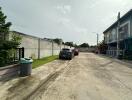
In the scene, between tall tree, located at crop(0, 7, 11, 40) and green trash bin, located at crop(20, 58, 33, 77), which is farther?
tall tree, located at crop(0, 7, 11, 40)

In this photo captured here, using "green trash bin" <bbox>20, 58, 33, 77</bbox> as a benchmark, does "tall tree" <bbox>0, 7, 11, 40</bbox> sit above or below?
above

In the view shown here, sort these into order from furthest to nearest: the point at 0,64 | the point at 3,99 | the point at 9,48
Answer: the point at 9,48, the point at 0,64, the point at 3,99

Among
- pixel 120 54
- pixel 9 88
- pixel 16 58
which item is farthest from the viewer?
pixel 120 54

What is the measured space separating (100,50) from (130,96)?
62.2 meters

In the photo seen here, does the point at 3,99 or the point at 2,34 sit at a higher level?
the point at 2,34

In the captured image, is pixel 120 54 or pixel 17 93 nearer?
pixel 17 93

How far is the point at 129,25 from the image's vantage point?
37.2 m

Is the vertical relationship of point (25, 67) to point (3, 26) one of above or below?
below

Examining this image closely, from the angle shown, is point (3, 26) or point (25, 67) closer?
point (25, 67)

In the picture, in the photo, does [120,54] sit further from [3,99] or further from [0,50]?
[3,99]

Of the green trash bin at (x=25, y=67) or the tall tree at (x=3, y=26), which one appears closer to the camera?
the green trash bin at (x=25, y=67)

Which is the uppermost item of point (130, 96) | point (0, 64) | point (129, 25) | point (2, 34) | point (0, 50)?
point (129, 25)

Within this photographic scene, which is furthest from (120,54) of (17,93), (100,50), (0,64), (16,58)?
(100,50)

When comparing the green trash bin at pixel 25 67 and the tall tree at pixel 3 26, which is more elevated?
the tall tree at pixel 3 26
